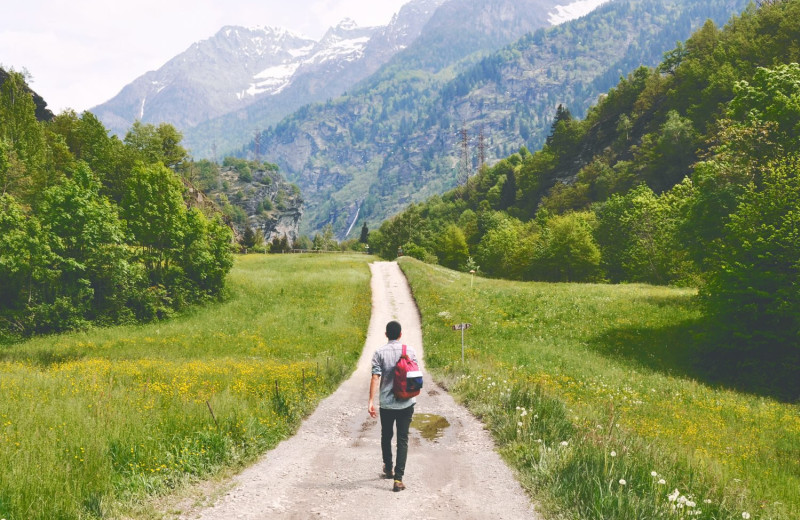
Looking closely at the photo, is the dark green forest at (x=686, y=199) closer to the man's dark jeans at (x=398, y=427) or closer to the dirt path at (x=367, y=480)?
the dirt path at (x=367, y=480)

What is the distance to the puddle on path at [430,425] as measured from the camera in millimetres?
12212

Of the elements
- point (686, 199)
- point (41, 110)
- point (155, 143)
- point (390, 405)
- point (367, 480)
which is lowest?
point (367, 480)

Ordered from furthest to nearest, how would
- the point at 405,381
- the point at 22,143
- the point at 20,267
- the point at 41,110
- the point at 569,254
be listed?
1. the point at 41,110
2. the point at 569,254
3. the point at 22,143
4. the point at 20,267
5. the point at 405,381

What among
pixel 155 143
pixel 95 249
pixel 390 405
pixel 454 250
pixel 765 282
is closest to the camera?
pixel 390 405

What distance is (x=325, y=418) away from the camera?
1442cm

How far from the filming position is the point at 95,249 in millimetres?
36844

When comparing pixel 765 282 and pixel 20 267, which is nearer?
pixel 765 282

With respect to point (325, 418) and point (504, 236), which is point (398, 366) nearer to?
point (325, 418)

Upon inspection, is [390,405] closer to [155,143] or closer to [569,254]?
[569,254]

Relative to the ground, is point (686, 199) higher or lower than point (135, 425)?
higher

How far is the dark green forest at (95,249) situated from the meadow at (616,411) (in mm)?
23183

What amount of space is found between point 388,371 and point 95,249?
37.2m

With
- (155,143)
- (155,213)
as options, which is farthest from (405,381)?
(155,143)

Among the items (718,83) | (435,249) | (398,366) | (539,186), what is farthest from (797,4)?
(398,366)
